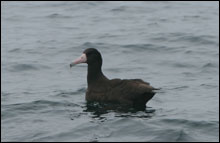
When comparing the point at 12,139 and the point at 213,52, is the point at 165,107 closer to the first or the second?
the point at 12,139

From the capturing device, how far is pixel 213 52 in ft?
Answer: 65.4

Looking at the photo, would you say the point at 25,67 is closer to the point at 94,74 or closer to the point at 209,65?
the point at 94,74

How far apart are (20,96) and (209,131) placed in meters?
4.85

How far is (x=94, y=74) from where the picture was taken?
14.1 m

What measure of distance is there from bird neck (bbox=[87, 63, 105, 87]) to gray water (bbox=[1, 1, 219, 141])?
0.49 metres

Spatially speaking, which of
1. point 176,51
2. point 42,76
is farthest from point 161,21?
point 42,76

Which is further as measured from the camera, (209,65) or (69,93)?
(209,65)

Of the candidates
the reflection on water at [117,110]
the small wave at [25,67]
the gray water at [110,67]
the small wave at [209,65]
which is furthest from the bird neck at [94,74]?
the small wave at [209,65]

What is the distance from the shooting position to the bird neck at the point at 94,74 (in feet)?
45.9

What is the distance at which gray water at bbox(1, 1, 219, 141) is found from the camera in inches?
445

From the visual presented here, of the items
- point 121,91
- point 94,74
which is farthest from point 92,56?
point 121,91

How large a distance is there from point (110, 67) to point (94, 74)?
12.5 feet

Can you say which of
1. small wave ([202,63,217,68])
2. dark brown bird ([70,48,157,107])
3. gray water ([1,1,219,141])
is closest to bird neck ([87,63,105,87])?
dark brown bird ([70,48,157,107])

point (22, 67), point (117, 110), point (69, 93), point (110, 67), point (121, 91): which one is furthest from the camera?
point (22, 67)
